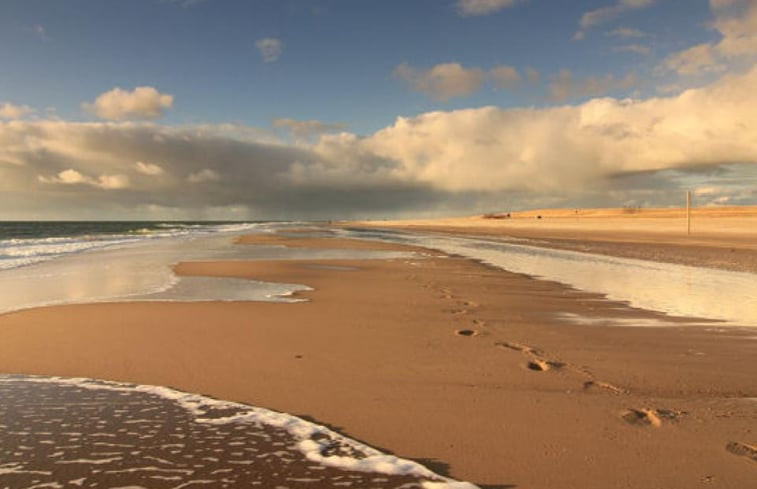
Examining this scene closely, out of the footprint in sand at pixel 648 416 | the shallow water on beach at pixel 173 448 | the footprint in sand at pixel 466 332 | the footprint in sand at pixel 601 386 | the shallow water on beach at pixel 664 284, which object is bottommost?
the shallow water on beach at pixel 664 284

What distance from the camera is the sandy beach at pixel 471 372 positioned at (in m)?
4.88

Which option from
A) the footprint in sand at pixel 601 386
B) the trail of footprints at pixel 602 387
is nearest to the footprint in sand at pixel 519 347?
the trail of footprints at pixel 602 387

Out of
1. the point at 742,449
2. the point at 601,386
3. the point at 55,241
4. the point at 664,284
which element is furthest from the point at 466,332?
the point at 55,241

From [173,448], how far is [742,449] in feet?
17.5

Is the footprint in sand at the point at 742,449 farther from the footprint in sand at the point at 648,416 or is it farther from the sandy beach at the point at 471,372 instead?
the footprint in sand at the point at 648,416

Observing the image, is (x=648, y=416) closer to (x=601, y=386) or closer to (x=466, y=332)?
(x=601, y=386)

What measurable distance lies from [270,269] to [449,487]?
19.8 m

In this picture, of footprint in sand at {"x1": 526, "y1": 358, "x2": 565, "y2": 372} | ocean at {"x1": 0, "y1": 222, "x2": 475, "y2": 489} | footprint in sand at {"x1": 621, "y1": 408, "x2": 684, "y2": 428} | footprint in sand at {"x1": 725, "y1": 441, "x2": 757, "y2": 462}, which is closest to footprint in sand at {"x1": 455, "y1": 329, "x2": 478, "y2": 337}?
footprint in sand at {"x1": 526, "y1": 358, "x2": 565, "y2": 372}

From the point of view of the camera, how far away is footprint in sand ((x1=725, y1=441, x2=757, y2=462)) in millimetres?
4820

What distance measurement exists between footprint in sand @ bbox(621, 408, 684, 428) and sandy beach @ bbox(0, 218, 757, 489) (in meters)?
0.02

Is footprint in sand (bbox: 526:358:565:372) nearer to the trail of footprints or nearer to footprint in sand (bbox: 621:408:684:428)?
the trail of footprints

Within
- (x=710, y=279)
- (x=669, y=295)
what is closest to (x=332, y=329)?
(x=669, y=295)

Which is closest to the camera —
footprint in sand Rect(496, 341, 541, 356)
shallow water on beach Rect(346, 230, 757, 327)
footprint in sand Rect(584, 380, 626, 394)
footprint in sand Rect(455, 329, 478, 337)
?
footprint in sand Rect(584, 380, 626, 394)

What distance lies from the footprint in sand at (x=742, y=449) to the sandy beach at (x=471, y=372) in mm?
20
